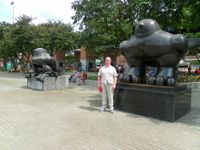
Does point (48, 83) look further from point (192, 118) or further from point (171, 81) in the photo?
point (192, 118)

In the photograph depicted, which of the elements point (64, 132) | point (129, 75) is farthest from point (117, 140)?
point (129, 75)

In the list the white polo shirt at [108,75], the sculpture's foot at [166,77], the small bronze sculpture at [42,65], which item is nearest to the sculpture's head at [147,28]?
the sculpture's foot at [166,77]

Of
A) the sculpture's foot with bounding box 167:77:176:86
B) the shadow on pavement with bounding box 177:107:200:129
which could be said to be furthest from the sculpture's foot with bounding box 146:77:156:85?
the shadow on pavement with bounding box 177:107:200:129

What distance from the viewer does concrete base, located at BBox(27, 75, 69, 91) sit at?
14383 millimetres

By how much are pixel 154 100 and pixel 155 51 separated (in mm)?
1410

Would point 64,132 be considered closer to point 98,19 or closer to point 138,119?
point 138,119

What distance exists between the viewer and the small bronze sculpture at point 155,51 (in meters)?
7.66

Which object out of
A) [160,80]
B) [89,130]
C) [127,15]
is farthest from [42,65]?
[89,130]

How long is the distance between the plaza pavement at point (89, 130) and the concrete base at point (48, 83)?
530cm

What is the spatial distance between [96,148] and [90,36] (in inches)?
674

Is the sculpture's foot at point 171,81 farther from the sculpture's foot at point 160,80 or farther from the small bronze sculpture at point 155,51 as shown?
the sculpture's foot at point 160,80

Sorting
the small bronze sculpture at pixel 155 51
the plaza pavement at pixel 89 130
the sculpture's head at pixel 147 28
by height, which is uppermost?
the sculpture's head at pixel 147 28

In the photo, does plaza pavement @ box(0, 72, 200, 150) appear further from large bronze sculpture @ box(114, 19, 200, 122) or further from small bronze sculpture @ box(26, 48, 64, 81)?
small bronze sculpture @ box(26, 48, 64, 81)

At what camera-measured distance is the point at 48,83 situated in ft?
47.6
